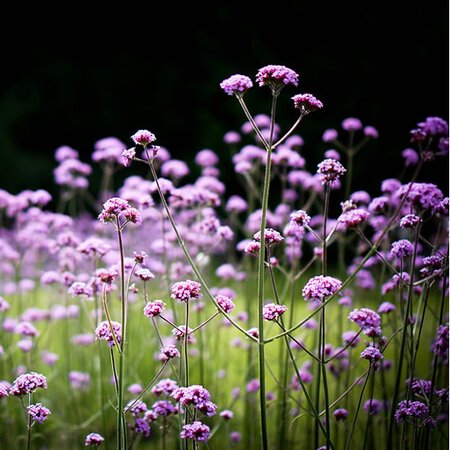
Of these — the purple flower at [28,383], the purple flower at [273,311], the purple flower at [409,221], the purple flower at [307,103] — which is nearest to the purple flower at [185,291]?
the purple flower at [273,311]

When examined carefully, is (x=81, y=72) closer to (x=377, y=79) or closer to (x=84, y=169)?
(x=377, y=79)

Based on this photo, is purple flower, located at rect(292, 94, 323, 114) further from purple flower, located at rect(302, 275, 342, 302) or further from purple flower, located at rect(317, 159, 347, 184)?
purple flower, located at rect(302, 275, 342, 302)

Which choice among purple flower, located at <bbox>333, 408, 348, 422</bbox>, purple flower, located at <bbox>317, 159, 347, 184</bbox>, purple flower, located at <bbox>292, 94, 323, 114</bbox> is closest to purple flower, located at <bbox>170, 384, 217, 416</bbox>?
purple flower, located at <bbox>333, 408, 348, 422</bbox>

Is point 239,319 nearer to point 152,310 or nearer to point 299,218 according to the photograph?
point 299,218

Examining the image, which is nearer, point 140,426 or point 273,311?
point 273,311

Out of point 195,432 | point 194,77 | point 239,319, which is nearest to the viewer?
point 195,432

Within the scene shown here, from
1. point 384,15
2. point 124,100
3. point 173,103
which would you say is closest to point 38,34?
point 124,100

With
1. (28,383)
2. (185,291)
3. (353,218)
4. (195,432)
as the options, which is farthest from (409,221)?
(28,383)
